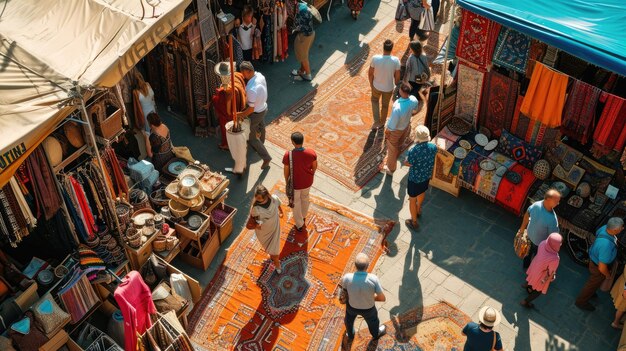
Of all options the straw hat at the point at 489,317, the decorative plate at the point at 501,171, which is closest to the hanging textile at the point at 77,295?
the straw hat at the point at 489,317

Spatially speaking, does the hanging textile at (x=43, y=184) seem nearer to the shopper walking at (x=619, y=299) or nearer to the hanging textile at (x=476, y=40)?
the hanging textile at (x=476, y=40)

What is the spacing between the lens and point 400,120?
32.3 feet

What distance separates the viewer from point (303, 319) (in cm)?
853

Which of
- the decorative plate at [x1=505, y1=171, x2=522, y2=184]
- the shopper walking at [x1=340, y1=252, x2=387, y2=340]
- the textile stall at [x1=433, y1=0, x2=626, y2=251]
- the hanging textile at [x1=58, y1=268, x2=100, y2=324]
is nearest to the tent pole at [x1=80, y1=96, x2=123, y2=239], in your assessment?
the hanging textile at [x1=58, y1=268, x2=100, y2=324]

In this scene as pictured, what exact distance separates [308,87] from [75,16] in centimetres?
515

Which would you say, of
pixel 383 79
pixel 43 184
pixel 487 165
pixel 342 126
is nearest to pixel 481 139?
pixel 487 165

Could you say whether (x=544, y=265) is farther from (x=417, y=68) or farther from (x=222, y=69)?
(x=222, y=69)

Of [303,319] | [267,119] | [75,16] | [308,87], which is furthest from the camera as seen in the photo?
[308,87]

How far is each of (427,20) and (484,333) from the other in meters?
7.44

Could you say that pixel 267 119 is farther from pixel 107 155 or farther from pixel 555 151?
pixel 555 151

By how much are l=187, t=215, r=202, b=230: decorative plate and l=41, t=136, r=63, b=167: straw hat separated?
2007 mm

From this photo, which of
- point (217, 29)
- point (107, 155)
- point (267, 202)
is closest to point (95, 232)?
point (107, 155)

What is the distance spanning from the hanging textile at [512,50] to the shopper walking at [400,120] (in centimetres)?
133

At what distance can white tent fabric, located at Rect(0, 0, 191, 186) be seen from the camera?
6570mm
